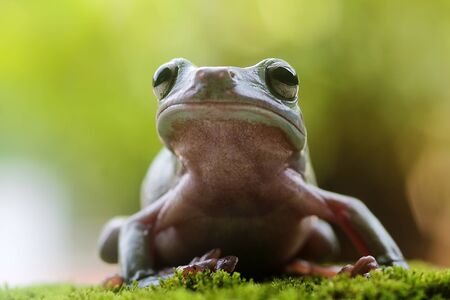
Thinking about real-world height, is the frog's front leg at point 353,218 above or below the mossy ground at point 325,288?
below

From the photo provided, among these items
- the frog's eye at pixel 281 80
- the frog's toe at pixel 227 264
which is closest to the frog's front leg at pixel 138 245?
the frog's toe at pixel 227 264

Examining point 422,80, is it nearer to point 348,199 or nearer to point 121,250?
point 348,199

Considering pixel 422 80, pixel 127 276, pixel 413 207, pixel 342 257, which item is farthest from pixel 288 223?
pixel 422 80

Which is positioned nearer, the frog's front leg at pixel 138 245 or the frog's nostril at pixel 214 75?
the frog's nostril at pixel 214 75

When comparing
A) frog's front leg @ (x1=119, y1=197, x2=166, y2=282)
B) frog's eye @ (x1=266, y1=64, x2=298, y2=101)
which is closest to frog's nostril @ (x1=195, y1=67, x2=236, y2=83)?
frog's eye @ (x1=266, y1=64, x2=298, y2=101)

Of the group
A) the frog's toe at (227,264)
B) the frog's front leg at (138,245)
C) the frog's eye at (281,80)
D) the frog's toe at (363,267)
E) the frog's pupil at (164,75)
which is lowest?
the frog's front leg at (138,245)

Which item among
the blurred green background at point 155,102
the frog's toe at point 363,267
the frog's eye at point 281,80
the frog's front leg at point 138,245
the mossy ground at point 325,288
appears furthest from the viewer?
the blurred green background at point 155,102

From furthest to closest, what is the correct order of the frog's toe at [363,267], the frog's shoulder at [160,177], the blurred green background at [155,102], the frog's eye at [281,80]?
the blurred green background at [155,102] < the frog's shoulder at [160,177] < the frog's eye at [281,80] < the frog's toe at [363,267]

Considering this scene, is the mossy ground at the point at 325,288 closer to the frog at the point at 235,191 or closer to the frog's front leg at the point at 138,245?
the frog at the point at 235,191
